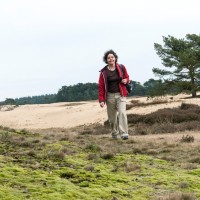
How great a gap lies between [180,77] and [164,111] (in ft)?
62.0

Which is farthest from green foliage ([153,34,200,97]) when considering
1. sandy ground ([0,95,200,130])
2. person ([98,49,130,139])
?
person ([98,49,130,139])

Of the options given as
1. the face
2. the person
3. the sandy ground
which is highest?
the face

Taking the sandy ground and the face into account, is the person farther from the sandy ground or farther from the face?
the sandy ground

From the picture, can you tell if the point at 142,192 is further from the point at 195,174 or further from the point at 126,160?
the point at 126,160

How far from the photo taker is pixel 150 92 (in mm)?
36094

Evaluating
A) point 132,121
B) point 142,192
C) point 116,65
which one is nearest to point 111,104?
point 116,65

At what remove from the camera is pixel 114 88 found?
34.1 feet

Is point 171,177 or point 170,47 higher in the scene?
point 170,47

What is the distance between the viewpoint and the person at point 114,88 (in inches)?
400

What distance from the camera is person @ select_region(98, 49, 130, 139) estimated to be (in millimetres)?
10172

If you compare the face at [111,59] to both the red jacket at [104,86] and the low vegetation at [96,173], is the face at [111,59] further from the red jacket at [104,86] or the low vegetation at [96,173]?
the low vegetation at [96,173]

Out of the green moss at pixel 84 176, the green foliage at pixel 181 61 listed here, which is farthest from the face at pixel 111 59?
the green foliage at pixel 181 61

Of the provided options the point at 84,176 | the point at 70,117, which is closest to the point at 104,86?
the point at 84,176

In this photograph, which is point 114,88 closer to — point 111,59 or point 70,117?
point 111,59
